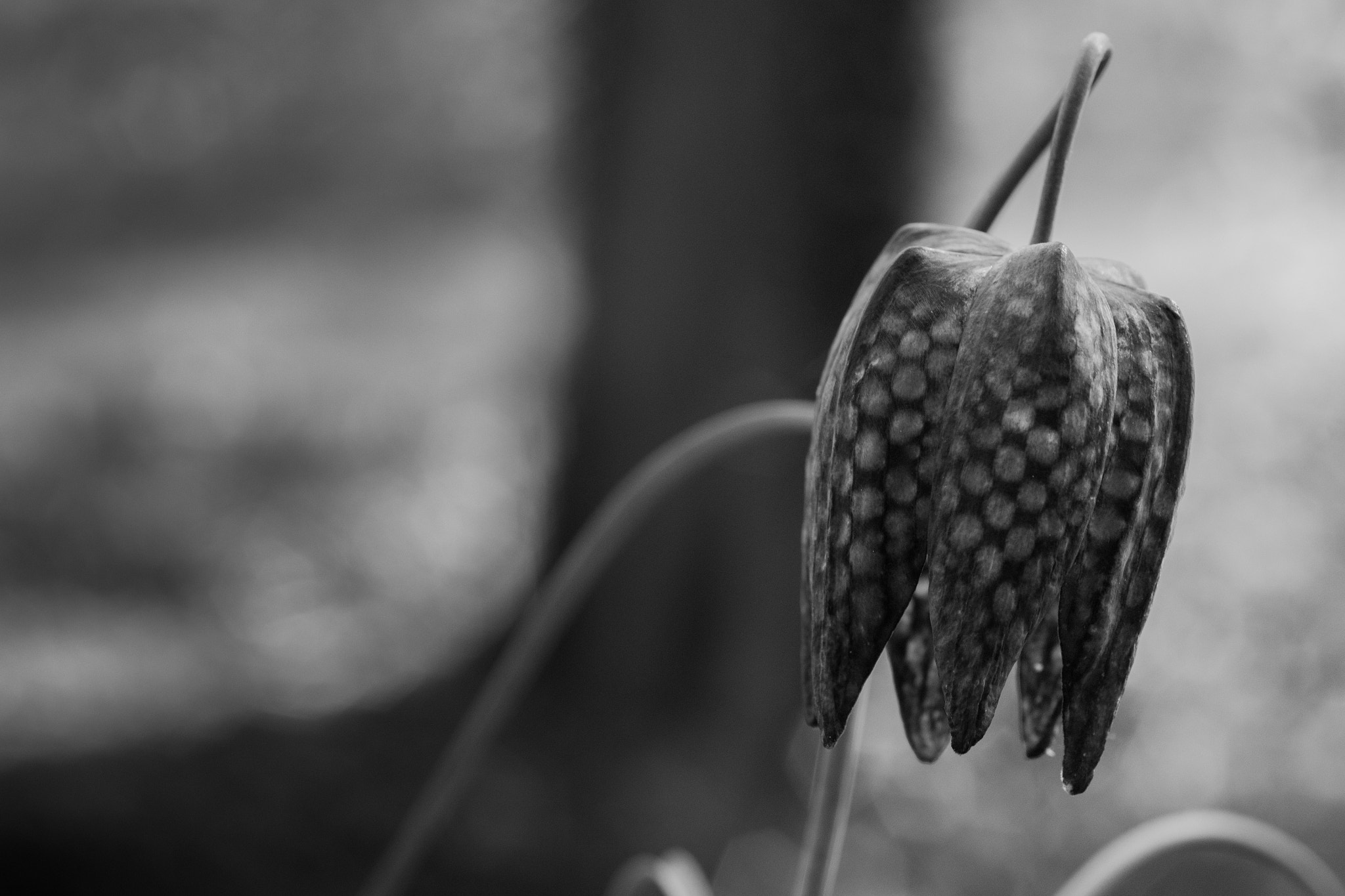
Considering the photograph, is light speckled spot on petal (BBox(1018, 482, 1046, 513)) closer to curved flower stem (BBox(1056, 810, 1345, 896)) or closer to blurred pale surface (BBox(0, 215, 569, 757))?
curved flower stem (BBox(1056, 810, 1345, 896))

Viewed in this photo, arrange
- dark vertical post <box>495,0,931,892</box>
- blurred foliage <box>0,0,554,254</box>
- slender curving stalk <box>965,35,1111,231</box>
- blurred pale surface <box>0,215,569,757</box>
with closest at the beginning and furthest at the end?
1. slender curving stalk <box>965,35,1111,231</box>
2. dark vertical post <box>495,0,931,892</box>
3. blurred pale surface <box>0,215,569,757</box>
4. blurred foliage <box>0,0,554,254</box>

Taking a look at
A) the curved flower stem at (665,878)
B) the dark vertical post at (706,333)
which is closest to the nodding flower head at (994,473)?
the curved flower stem at (665,878)

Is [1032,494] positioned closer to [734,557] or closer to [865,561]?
[865,561]

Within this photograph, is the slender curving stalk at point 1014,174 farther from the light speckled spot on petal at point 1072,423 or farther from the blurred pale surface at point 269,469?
→ the blurred pale surface at point 269,469

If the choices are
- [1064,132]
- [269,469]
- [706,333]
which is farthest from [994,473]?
[269,469]

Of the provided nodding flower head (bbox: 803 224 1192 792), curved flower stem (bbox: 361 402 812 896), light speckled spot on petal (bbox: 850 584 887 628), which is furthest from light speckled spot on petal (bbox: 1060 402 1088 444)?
curved flower stem (bbox: 361 402 812 896)

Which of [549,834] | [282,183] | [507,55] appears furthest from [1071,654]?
[282,183]
